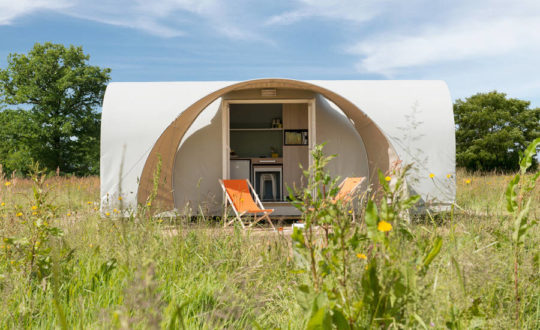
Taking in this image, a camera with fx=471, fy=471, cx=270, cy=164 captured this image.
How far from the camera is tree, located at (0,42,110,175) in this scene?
24.1 metres

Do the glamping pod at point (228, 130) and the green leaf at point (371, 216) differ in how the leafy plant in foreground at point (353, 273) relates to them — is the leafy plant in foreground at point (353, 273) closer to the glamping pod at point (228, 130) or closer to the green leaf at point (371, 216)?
the green leaf at point (371, 216)

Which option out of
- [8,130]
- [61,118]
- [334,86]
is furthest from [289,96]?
[8,130]

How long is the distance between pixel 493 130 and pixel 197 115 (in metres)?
26.1

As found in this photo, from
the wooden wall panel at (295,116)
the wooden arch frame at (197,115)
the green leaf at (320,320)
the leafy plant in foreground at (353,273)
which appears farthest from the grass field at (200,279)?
the wooden wall panel at (295,116)

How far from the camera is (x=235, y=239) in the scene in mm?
3432

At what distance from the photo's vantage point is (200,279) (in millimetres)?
2736

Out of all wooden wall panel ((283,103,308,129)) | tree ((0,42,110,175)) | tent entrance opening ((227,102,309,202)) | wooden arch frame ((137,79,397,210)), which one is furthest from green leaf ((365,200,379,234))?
tree ((0,42,110,175))

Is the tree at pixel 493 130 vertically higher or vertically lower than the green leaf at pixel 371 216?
higher

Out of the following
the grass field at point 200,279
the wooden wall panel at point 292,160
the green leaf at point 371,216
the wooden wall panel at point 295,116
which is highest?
the wooden wall panel at point 295,116

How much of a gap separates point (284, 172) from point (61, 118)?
1863 cm

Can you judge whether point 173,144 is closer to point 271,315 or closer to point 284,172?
point 284,172

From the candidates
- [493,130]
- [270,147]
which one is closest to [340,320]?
[270,147]

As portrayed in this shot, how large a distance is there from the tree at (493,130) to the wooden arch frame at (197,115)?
2150cm

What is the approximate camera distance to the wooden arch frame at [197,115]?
680 cm
